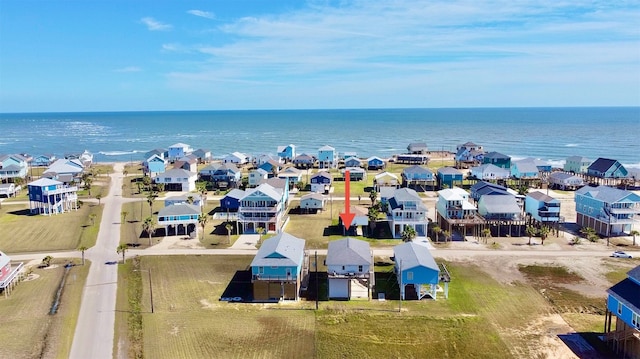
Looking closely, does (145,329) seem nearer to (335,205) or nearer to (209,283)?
(209,283)

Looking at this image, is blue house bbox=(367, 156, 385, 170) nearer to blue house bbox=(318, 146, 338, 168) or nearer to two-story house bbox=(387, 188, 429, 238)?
blue house bbox=(318, 146, 338, 168)

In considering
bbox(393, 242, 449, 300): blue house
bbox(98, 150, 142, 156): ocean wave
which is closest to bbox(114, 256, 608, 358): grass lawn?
bbox(393, 242, 449, 300): blue house

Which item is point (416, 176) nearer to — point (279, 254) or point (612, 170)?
point (612, 170)

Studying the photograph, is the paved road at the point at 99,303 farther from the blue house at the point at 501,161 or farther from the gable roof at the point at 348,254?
the blue house at the point at 501,161

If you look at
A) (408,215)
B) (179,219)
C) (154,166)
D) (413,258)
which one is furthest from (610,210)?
(154,166)

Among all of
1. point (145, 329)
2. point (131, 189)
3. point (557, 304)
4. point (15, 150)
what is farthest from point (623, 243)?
point (15, 150)

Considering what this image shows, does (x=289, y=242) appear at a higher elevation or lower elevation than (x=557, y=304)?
higher
